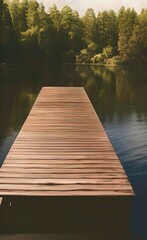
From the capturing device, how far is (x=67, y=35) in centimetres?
8975

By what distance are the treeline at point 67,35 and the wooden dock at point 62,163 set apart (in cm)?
5764

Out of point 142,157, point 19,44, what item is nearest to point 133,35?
point 19,44

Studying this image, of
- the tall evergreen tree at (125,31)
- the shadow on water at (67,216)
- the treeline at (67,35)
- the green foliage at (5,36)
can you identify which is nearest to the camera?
the shadow on water at (67,216)

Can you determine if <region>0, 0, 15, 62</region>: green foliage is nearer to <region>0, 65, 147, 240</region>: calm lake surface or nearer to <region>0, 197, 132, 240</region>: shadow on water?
<region>0, 65, 147, 240</region>: calm lake surface

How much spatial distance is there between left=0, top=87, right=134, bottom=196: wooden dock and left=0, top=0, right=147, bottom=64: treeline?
57.6 m

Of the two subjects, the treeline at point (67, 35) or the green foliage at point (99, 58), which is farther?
the green foliage at point (99, 58)

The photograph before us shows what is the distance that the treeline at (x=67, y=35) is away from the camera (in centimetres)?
7300

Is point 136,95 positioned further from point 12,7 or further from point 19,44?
point 12,7

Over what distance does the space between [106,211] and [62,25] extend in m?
87.7

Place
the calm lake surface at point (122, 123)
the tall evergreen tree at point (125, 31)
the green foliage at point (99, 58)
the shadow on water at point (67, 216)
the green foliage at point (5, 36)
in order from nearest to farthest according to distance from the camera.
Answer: the shadow on water at point (67, 216), the calm lake surface at point (122, 123), the green foliage at point (5, 36), the tall evergreen tree at point (125, 31), the green foliage at point (99, 58)

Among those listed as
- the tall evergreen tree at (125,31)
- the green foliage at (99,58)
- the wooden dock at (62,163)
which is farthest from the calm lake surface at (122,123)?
the green foliage at (99,58)

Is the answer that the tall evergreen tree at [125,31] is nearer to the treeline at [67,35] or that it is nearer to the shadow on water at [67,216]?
the treeline at [67,35]

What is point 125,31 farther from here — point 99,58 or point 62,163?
point 62,163

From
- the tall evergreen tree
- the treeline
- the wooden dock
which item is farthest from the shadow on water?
the tall evergreen tree
